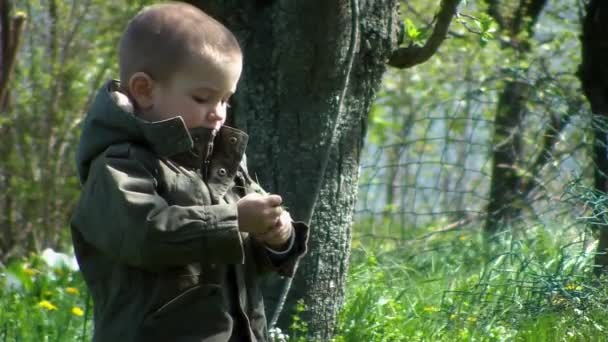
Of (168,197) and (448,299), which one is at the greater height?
(168,197)

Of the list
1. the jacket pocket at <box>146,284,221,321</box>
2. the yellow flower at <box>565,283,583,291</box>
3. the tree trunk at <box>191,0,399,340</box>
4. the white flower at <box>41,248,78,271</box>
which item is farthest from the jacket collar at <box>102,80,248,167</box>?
the white flower at <box>41,248,78,271</box>

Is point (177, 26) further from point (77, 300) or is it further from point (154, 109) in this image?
point (77, 300)

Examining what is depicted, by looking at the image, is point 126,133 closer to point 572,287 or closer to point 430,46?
point 430,46

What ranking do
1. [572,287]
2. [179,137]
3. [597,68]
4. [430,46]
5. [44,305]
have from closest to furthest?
[179,137] → [572,287] → [430,46] → [44,305] → [597,68]

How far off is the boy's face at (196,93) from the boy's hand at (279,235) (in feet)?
0.89

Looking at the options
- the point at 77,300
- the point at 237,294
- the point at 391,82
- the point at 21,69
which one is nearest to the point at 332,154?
the point at 237,294

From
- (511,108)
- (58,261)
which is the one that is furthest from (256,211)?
(511,108)

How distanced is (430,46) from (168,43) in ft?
5.61

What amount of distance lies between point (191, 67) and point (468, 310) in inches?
81.6

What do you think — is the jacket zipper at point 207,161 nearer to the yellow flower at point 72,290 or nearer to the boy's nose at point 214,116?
the boy's nose at point 214,116

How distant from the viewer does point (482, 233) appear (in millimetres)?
6070

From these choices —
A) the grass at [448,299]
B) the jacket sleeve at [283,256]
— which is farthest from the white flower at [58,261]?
the jacket sleeve at [283,256]

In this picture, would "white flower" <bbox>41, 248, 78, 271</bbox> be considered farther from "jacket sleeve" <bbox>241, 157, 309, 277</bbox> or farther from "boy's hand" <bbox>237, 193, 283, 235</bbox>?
"boy's hand" <bbox>237, 193, 283, 235</bbox>

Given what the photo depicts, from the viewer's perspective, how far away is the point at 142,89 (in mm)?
2639
